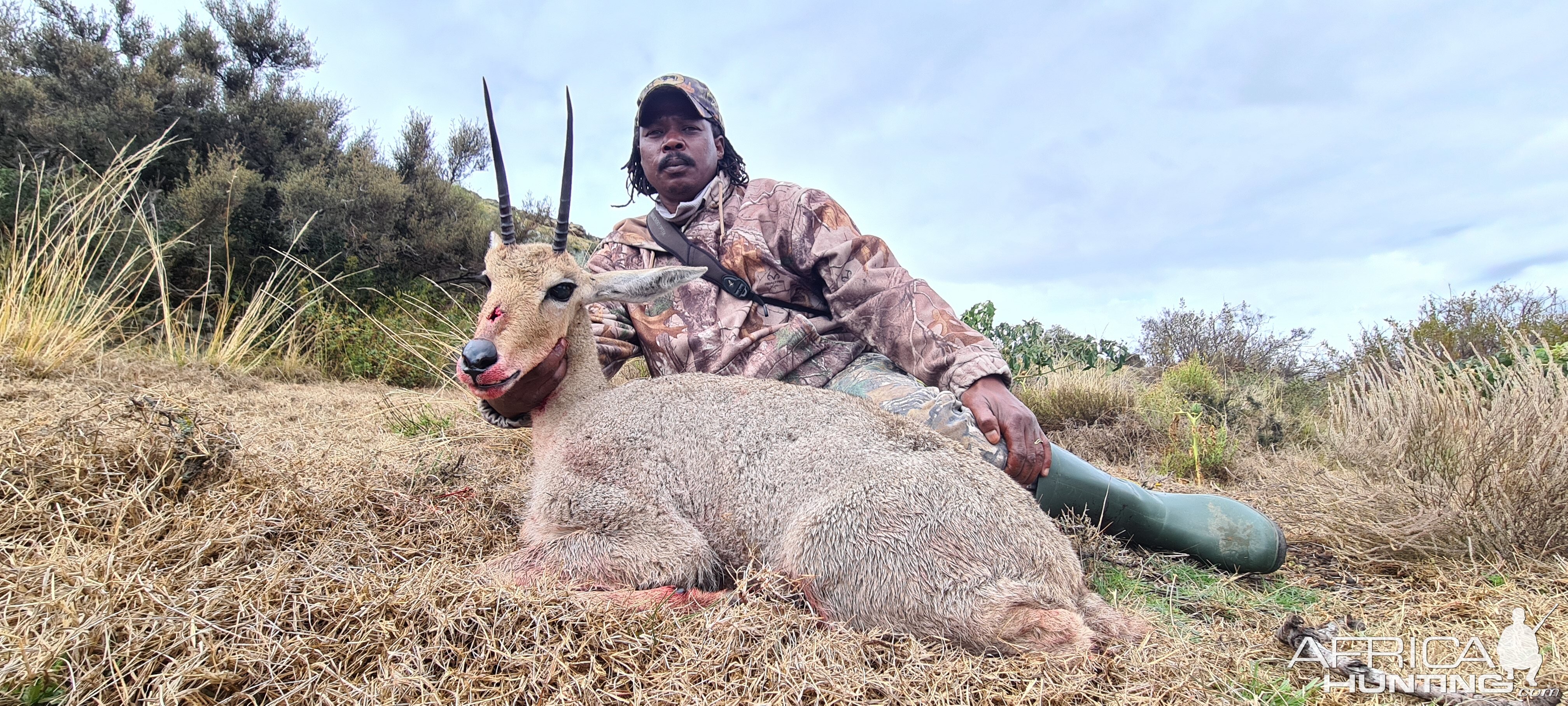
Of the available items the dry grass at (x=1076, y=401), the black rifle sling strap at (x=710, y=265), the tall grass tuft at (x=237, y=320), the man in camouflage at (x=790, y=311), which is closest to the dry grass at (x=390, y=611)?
the man in camouflage at (x=790, y=311)

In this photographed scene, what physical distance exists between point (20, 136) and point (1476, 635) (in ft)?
57.7

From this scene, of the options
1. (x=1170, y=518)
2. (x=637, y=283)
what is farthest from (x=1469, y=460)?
(x=637, y=283)

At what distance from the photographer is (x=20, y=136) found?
37.2ft

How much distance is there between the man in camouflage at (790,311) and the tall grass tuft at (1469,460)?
209 cm

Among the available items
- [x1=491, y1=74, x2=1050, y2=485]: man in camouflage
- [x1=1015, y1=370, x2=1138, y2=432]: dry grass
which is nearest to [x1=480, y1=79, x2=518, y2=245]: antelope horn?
[x1=491, y1=74, x2=1050, y2=485]: man in camouflage

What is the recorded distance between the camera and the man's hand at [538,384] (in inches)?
119

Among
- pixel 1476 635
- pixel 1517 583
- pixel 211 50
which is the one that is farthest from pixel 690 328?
pixel 211 50

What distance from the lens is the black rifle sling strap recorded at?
14.7 ft

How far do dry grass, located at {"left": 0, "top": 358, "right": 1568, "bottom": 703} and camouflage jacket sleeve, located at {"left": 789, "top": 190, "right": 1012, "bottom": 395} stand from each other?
3.95 ft

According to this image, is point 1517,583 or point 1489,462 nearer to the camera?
point 1517,583

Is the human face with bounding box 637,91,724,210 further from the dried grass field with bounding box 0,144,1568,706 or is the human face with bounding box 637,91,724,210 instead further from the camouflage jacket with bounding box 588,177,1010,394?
the dried grass field with bounding box 0,144,1568,706

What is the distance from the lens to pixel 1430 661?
2557 mm

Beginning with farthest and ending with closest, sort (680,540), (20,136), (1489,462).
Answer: (20,136)
(1489,462)
(680,540)

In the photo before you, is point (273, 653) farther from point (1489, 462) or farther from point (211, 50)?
point (211, 50)
